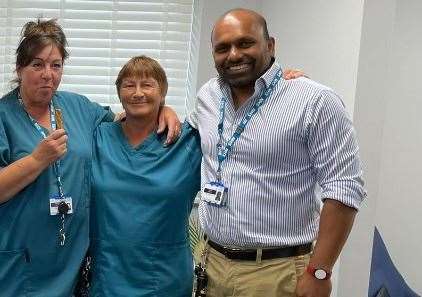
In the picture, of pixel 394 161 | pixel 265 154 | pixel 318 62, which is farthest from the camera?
pixel 394 161

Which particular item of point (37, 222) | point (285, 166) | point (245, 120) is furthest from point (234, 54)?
point (37, 222)

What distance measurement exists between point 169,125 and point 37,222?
539 mm

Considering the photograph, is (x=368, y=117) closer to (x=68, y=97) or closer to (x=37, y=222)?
(x=68, y=97)

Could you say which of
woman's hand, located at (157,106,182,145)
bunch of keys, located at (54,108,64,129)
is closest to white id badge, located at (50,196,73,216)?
bunch of keys, located at (54,108,64,129)

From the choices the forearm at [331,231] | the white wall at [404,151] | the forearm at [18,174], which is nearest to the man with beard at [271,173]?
the forearm at [331,231]

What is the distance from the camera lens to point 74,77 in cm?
271

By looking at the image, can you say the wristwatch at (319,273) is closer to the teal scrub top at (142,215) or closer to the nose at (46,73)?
the teal scrub top at (142,215)

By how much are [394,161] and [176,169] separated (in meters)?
1.91

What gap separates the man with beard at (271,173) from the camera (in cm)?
131

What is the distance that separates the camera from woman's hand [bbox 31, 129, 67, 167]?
4.62ft

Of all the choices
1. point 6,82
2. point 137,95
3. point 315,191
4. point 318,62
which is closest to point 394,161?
point 318,62

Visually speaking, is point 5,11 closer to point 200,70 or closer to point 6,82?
point 6,82

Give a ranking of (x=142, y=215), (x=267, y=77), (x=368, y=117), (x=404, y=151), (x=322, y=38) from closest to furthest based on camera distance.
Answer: (x=267, y=77), (x=142, y=215), (x=368, y=117), (x=322, y=38), (x=404, y=151)

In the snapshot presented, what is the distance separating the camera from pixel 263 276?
1425 millimetres
